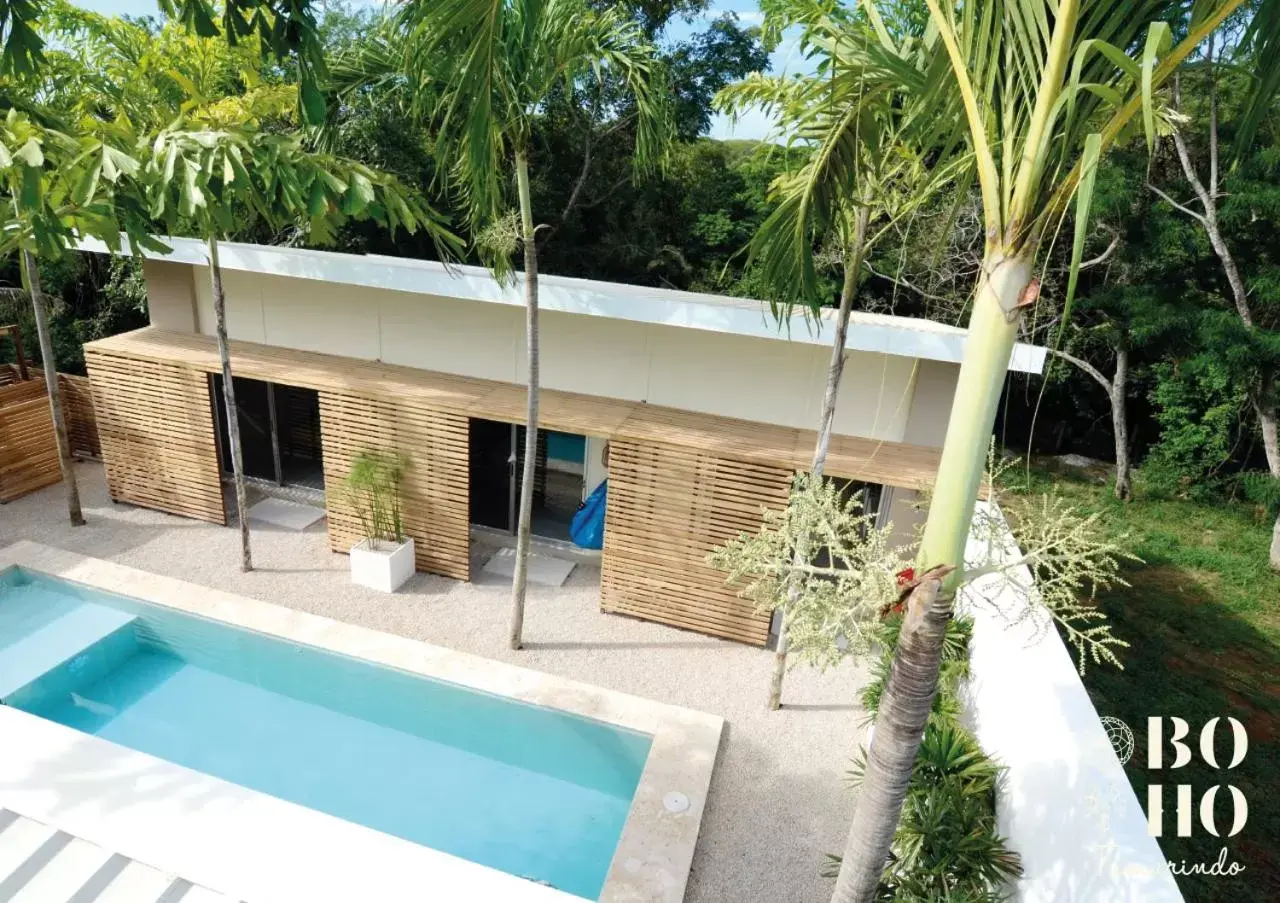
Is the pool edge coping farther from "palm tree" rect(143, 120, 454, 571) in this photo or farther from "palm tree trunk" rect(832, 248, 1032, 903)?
"palm tree" rect(143, 120, 454, 571)

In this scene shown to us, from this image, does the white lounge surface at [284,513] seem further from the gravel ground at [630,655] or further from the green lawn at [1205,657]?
the green lawn at [1205,657]

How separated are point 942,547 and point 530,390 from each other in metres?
6.05

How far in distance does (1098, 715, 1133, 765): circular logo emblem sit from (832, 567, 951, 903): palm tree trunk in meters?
6.17

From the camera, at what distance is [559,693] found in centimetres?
888

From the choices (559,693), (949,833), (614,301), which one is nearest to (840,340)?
(614,301)

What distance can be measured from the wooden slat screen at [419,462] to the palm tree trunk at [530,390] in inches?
66.2

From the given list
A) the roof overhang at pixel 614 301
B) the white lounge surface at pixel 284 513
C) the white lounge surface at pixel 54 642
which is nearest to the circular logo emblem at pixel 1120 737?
the roof overhang at pixel 614 301

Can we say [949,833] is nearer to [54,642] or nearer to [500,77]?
[500,77]

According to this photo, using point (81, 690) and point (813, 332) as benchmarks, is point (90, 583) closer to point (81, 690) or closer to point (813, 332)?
point (81, 690)

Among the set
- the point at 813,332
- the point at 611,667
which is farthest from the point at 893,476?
the point at 611,667

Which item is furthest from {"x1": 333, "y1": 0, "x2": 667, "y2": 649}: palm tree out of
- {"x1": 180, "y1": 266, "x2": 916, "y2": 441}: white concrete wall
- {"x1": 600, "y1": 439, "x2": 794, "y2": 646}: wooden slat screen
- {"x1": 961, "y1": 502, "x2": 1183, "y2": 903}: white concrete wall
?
{"x1": 961, "y1": 502, "x2": 1183, "y2": 903}: white concrete wall

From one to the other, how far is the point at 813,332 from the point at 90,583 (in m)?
10.0

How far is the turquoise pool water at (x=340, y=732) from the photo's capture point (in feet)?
24.5

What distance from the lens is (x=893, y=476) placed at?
905 centimetres
